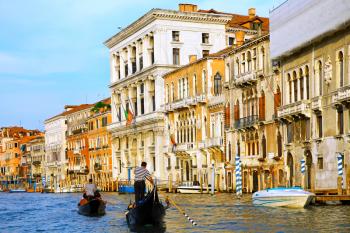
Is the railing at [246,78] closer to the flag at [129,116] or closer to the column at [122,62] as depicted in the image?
the flag at [129,116]

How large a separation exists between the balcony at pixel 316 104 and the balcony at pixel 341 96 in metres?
1.31

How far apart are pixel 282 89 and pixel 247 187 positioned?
6.27 m

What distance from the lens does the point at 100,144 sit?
6575cm

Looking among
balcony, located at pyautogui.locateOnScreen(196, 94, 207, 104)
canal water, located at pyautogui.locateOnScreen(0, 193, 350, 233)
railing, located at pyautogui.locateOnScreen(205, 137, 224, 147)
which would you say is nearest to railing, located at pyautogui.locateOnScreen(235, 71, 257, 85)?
railing, located at pyautogui.locateOnScreen(205, 137, 224, 147)

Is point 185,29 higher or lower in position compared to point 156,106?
higher

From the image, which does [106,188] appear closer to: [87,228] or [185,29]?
[185,29]

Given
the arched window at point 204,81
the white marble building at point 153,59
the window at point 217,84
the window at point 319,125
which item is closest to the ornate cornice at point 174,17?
the white marble building at point 153,59

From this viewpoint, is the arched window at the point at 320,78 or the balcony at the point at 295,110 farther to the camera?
the balcony at the point at 295,110

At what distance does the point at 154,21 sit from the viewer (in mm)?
52062

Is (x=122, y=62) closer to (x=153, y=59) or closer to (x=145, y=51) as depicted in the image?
(x=145, y=51)

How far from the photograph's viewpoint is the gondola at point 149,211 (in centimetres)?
1802

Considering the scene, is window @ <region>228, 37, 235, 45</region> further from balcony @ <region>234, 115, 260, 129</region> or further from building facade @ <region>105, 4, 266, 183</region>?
balcony @ <region>234, 115, 260, 129</region>

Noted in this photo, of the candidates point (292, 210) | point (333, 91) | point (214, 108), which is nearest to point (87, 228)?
point (292, 210)

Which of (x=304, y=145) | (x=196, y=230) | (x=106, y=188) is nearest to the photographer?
(x=196, y=230)
